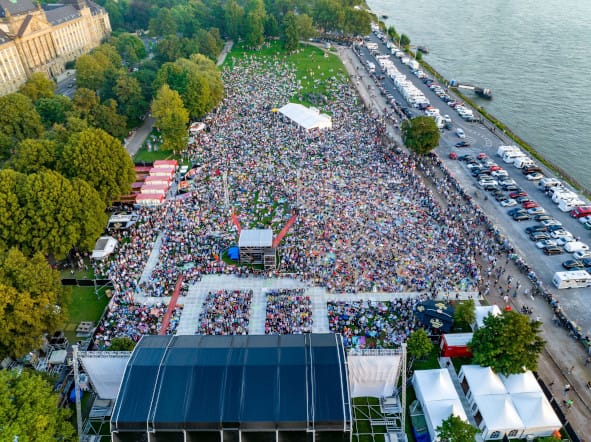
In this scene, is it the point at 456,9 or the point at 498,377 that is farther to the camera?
the point at 456,9

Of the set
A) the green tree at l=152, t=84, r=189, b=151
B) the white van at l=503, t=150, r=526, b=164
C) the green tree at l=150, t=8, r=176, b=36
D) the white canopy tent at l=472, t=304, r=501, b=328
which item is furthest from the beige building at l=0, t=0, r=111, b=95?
the white canopy tent at l=472, t=304, r=501, b=328

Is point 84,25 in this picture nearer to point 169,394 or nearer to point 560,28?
point 169,394

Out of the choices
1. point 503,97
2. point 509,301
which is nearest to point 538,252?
point 509,301

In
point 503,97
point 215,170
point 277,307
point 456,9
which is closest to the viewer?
point 277,307

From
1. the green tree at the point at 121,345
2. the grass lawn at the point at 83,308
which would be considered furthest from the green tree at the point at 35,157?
the green tree at the point at 121,345

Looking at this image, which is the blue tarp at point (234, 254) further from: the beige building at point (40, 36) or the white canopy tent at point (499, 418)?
the beige building at point (40, 36)

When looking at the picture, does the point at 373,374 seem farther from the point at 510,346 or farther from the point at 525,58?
the point at 525,58

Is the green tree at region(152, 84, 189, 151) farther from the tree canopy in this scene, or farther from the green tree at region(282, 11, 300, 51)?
the green tree at region(282, 11, 300, 51)
